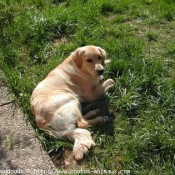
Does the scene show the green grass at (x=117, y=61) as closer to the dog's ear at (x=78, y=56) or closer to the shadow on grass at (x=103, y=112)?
the shadow on grass at (x=103, y=112)

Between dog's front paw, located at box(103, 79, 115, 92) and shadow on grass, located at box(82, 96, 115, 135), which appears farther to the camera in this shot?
dog's front paw, located at box(103, 79, 115, 92)

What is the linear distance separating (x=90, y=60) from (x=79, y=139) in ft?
3.87

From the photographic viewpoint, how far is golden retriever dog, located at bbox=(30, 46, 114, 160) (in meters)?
4.21

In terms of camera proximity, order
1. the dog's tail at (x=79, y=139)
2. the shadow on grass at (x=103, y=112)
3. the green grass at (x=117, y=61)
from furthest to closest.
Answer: the shadow on grass at (x=103, y=112) < the green grass at (x=117, y=61) < the dog's tail at (x=79, y=139)

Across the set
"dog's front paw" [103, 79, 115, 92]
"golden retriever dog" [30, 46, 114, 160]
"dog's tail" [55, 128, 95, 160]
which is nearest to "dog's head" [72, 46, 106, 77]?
"golden retriever dog" [30, 46, 114, 160]

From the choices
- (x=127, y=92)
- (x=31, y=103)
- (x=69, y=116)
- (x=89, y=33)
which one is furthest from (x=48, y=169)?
(x=89, y=33)

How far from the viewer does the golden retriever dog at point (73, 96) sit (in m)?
4.21

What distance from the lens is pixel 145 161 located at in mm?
4027

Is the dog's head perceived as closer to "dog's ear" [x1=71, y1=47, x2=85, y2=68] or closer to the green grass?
"dog's ear" [x1=71, y1=47, x2=85, y2=68]

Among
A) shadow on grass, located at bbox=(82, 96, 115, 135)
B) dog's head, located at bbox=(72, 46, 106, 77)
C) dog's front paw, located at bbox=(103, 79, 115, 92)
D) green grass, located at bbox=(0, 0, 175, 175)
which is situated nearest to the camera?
green grass, located at bbox=(0, 0, 175, 175)

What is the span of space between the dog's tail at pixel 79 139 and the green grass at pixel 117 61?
9 cm

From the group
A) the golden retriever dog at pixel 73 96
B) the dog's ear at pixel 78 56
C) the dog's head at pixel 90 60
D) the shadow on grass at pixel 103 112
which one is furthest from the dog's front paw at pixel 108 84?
the dog's ear at pixel 78 56

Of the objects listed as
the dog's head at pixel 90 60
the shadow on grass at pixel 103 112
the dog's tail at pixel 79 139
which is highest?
the dog's head at pixel 90 60

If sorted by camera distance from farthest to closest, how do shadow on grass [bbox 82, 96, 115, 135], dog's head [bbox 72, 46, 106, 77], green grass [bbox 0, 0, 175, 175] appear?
dog's head [bbox 72, 46, 106, 77]
shadow on grass [bbox 82, 96, 115, 135]
green grass [bbox 0, 0, 175, 175]
